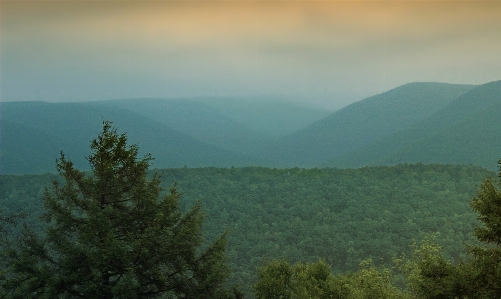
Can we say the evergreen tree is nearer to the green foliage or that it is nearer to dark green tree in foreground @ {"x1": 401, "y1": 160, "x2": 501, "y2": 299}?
dark green tree in foreground @ {"x1": 401, "y1": 160, "x2": 501, "y2": 299}

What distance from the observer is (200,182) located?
430ft

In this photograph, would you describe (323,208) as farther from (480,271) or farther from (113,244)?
(480,271)

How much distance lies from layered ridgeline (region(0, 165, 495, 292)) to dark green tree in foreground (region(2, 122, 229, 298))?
61.7 meters

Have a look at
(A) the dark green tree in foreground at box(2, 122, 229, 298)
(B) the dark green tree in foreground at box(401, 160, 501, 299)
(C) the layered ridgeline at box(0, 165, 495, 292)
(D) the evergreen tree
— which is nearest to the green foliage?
(A) the dark green tree in foreground at box(2, 122, 229, 298)

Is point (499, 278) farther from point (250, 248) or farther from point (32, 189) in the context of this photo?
point (32, 189)

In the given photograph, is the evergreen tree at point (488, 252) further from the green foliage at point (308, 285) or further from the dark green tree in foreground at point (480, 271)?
the green foliage at point (308, 285)

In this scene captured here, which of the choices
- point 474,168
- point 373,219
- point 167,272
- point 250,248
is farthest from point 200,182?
point 167,272

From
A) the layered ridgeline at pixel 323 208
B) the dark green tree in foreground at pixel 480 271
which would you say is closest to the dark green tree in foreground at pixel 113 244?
the dark green tree in foreground at pixel 480 271

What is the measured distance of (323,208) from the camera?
112 meters

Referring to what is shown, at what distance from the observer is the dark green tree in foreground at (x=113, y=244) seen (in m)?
16.6

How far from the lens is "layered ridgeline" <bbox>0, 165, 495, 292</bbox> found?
300 feet

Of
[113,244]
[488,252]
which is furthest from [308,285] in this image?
[113,244]

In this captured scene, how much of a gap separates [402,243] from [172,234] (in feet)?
265

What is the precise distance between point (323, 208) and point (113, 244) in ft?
321
